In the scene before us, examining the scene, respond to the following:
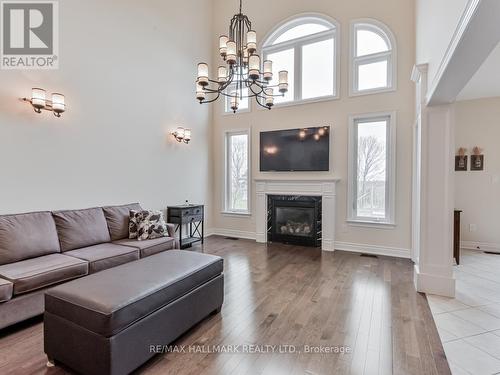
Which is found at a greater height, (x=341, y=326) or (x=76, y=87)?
(x=76, y=87)

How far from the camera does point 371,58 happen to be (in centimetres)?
466

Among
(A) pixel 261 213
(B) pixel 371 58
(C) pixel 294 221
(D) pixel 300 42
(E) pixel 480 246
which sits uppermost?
(D) pixel 300 42

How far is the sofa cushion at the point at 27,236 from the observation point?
103 inches

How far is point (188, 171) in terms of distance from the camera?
543 centimetres

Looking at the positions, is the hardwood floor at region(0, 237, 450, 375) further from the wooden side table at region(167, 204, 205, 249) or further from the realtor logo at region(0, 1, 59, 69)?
the realtor logo at region(0, 1, 59, 69)

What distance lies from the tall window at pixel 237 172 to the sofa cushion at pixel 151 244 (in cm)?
234

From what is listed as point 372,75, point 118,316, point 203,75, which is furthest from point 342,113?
point 118,316

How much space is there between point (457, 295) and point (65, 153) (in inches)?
199

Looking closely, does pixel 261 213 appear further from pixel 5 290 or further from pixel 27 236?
pixel 5 290

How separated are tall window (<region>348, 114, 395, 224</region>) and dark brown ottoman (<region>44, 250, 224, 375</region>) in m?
3.59

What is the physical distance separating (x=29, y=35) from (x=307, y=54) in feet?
14.5

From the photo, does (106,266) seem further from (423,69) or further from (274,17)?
(274,17)

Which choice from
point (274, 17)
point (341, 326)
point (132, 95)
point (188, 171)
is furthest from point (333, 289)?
point (274, 17)

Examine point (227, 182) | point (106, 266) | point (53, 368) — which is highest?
point (227, 182)
